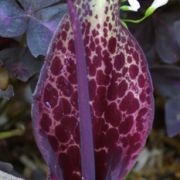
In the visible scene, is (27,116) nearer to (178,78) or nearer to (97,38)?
(178,78)

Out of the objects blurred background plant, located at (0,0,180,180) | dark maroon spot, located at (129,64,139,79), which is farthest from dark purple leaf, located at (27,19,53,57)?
dark maroon spot, located at (129,64,139,79)

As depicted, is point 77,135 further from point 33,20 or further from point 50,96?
point 33,20

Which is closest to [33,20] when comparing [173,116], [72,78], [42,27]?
[42,27]

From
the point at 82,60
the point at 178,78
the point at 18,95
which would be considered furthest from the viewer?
the point at 18,95

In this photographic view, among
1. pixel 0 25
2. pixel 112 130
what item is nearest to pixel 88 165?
pixel 112 130

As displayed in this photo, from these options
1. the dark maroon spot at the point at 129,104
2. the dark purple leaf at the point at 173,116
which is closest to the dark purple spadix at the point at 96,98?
the dark maroon spot at the point at 129,104

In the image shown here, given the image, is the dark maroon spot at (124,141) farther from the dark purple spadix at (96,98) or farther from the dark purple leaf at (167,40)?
the dark purple leaf at (167,40)
